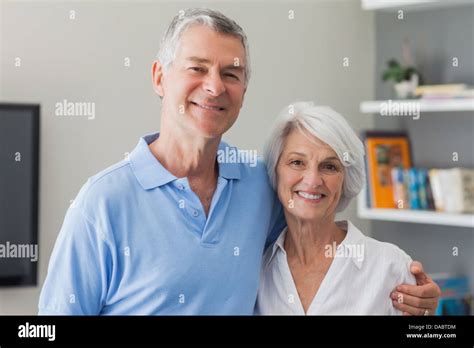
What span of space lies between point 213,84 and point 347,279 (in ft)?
1.41

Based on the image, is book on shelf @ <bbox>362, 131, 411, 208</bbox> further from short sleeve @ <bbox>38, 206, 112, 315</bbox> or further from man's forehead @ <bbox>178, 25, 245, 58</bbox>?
short sleeve @ <bbox>38, 206, 112, 315</bbox>

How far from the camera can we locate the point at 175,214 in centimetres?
130

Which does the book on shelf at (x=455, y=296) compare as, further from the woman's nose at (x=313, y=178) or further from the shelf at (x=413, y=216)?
the woman's nose at (x=313, y=178)

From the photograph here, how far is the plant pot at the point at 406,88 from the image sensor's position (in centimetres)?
158

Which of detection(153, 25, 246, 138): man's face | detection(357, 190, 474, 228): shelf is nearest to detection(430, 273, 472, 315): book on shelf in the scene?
detection(357, 190, 474, 228): shelf

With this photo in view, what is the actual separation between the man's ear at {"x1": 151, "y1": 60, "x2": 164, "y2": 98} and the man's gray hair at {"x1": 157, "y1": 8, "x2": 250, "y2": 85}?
0.01 m

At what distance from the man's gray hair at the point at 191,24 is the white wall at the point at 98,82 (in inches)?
1.6

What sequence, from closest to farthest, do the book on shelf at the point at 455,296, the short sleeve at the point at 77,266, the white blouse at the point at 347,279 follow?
1. the short sleeve at the point at 77,266
2. the white blouse at the point at 347,279
3. the book on shelf at the point at 455,296

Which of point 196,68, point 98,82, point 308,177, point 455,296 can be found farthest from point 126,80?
point 455,296

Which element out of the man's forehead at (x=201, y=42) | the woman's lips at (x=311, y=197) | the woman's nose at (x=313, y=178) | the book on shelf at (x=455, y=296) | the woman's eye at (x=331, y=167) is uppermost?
the man's forehead at (x=201, y=42)

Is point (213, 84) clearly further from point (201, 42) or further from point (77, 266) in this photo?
point (77, 266)

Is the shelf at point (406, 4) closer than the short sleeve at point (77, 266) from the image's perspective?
No

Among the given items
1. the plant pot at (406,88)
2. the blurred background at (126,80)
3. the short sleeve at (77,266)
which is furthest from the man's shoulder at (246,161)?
the plant pot at (406,88)
